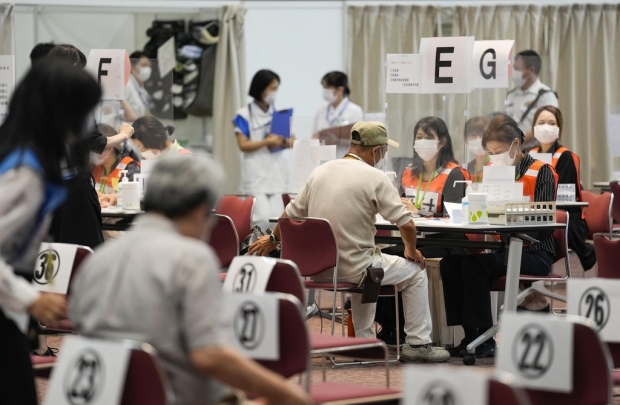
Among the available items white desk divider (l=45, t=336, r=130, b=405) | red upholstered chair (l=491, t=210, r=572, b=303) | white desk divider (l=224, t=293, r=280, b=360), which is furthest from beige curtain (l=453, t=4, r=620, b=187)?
white desk divider (l=45, t=336, r=130, b=405)

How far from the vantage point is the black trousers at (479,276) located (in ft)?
18.3

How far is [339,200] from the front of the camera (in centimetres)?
527

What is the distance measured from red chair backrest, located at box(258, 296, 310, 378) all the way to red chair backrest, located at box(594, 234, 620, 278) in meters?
1.93

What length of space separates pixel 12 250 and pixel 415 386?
1088mm

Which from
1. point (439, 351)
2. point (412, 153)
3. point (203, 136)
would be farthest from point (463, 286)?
point (203, 136)

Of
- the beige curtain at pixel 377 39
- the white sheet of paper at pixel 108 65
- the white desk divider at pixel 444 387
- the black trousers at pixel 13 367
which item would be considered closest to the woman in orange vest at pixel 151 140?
the white sheet of paper at pixel 108 65

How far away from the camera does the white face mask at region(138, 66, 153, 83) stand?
335 inches

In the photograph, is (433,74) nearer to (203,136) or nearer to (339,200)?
(339,200)

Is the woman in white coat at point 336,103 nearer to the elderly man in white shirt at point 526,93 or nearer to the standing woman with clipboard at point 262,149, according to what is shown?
the standing woman with clipboard at point 262,149

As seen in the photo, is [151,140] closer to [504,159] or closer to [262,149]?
[262,149]

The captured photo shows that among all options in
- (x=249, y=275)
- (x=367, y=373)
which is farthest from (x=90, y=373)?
(x=367, y=373)

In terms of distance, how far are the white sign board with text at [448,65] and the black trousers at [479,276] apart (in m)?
1.36

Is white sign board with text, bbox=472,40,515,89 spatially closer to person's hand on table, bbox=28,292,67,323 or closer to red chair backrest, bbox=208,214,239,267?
red chair backrest, bbox=208,214,239,267

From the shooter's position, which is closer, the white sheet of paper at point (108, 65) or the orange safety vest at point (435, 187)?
the orange safety vest at point (435, 187)
